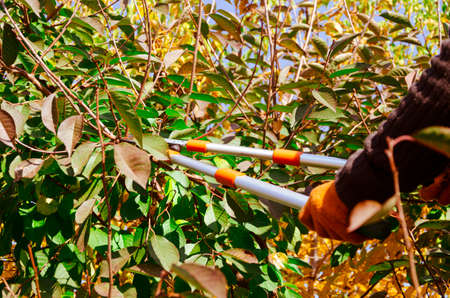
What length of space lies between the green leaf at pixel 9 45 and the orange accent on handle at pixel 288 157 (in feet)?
2.69

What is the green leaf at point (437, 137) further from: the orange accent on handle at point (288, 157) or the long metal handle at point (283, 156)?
the orange accent on handle at point (288, 157)

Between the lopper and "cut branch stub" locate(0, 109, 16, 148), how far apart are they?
0.42 m

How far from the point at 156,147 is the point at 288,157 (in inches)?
13.9

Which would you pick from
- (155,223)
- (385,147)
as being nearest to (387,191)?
(385,147)

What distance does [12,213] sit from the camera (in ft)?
4.39

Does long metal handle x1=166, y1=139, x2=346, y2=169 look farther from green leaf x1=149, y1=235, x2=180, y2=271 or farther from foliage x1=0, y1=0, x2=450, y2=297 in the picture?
green leaf x1=149, y1=235, x2=180, y2=271

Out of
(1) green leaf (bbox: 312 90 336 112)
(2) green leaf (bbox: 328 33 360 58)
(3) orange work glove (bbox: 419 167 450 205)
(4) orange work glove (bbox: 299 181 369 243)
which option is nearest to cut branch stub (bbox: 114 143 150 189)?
(4) orange work glove (bbox: 299 181 369 243)

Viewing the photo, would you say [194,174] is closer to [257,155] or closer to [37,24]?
[257,155]

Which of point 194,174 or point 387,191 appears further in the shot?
point 194,174

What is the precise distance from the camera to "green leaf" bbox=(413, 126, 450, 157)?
493 mm

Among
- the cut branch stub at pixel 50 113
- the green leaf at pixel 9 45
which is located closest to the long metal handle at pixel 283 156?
the cut branch stub at pixel 50 113

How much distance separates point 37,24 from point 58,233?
0.98 meters

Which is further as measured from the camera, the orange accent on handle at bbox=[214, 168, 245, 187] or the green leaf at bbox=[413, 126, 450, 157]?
the orange accent on handle at bbox=[214, 168, 245, 187]

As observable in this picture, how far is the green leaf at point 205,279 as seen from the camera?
543mm
